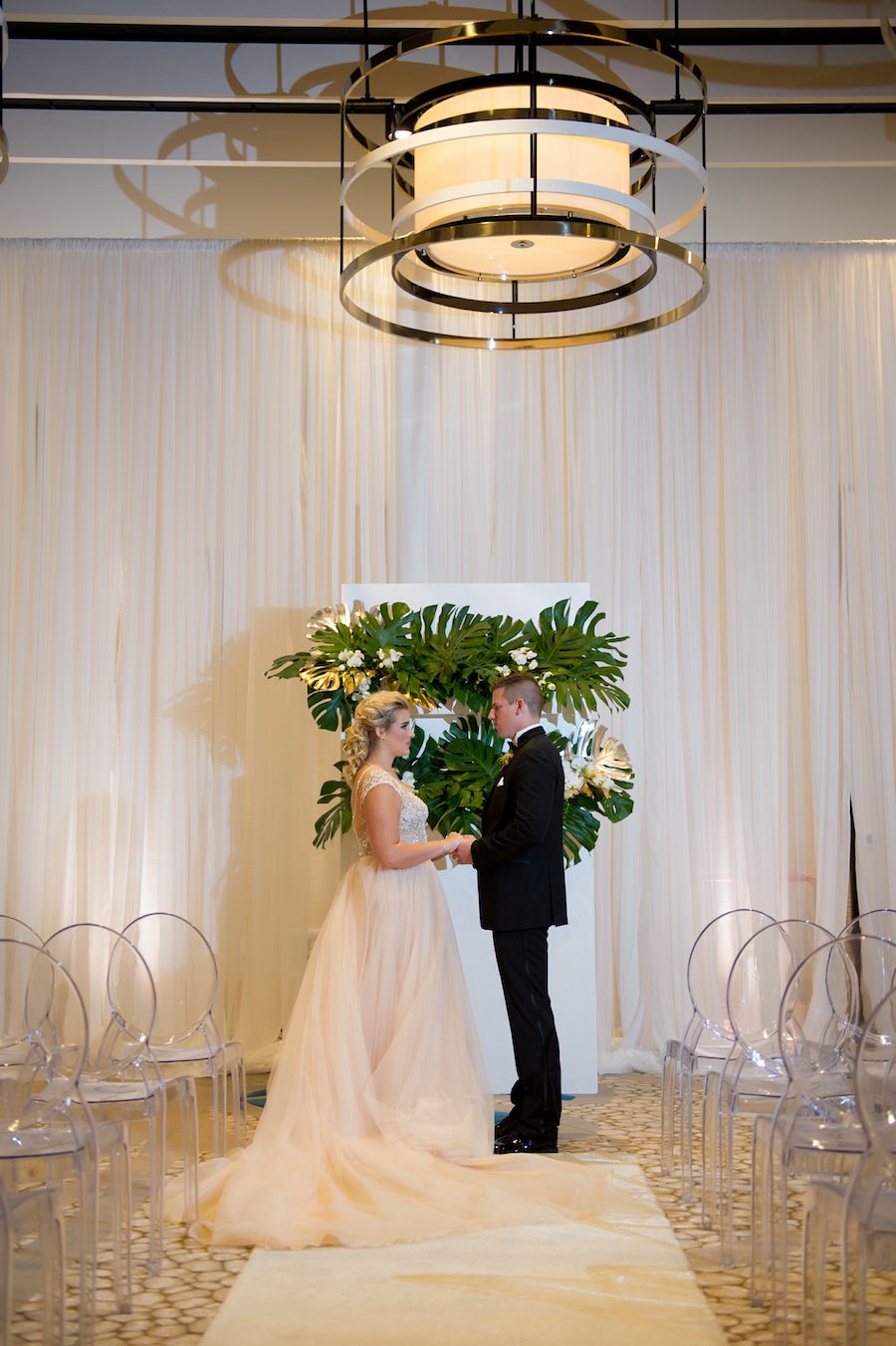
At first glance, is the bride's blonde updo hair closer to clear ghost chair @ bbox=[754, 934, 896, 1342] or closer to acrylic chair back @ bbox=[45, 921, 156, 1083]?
acrylic chair back @ bbox=[45, 921, 156, 1083]

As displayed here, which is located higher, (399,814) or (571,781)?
(571,781)

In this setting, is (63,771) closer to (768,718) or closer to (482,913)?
(482,913)

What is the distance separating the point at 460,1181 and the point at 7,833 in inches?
164

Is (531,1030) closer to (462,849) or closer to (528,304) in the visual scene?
(462,849)

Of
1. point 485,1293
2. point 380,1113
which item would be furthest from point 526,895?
point 485,1293

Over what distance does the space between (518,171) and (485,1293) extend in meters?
3.39

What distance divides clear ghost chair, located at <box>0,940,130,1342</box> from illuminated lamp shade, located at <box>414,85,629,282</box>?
2.69m

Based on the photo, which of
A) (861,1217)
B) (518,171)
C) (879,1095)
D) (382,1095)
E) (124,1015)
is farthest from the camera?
(124,1015)

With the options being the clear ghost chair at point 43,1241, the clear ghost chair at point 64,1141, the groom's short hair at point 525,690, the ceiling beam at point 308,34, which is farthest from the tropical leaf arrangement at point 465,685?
the clear ghost chair at point 43,1241

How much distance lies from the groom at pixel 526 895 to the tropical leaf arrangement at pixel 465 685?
867 millimetres

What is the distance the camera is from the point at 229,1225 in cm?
443

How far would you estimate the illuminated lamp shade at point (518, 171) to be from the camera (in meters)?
4.31

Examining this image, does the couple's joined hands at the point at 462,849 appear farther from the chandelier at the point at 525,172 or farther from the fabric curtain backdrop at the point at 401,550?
the fabric curtain backdrop at the point at 401,550

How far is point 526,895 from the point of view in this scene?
18.7 ft
